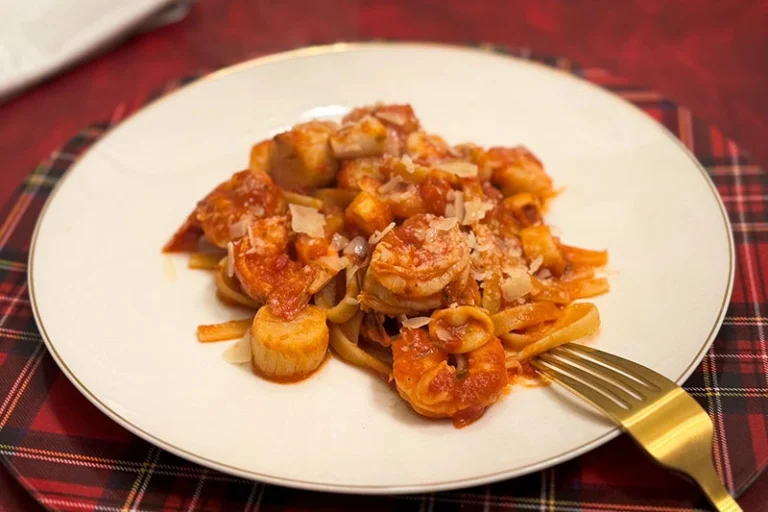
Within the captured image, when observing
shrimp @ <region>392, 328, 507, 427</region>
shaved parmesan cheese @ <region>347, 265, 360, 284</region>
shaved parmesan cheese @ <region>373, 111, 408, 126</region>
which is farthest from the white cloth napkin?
shrimp @ <region>392, 328, 507, 427</region>

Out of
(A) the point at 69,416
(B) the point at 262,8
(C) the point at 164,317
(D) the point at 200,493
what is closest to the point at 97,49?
(B) the point at 262,8

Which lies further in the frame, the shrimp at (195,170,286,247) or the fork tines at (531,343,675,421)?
the shrimp at (195,170,286,247)

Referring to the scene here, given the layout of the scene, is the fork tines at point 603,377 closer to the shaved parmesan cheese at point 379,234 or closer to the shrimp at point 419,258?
the shrimp at point 419,258

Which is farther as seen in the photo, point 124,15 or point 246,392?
point 124,15

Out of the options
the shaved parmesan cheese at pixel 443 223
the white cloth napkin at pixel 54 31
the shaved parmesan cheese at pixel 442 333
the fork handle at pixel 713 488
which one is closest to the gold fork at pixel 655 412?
the fork handle at pixel 713 488

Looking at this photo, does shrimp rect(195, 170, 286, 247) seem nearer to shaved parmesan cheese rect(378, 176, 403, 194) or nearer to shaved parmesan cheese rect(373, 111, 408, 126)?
shaved parmesan cheese rect(378, 176, 403, 194)

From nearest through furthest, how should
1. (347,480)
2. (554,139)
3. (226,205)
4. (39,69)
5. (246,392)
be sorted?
(347,480), (246,392), (226,205), (554,139), (39,69)

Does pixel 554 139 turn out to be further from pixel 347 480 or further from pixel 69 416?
pixel 69 416

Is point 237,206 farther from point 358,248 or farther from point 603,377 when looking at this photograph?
point 603,377
